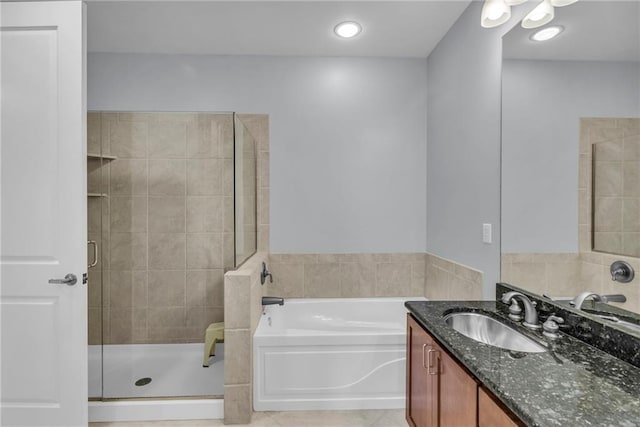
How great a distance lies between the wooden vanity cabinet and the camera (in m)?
0.93

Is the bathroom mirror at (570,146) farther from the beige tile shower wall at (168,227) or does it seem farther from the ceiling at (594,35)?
the beige tile shower wall at (168,227)

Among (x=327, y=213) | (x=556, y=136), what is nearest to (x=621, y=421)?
(x=556, y=136)

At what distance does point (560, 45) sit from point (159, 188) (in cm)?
284

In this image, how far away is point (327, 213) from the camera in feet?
9.21

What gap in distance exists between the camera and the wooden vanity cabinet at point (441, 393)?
93cm

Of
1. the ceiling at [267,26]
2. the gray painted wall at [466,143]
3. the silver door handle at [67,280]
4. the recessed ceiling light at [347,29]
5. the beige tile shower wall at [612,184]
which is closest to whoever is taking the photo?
the beige tile shower wall at [612,184]

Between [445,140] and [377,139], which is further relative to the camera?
[377,139]

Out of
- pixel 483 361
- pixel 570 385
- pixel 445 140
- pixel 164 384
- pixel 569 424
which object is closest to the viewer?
pixel 569 424

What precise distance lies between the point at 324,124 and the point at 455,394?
7.24 feet

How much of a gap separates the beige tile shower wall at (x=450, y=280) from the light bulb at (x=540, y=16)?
127 centimetres

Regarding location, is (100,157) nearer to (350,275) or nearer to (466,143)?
(350,275)

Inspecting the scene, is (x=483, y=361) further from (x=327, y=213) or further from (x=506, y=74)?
(x=327, y=213)

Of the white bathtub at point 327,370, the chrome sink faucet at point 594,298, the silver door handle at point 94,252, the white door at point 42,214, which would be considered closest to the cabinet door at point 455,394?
the chrome sink faucet at point 594,298

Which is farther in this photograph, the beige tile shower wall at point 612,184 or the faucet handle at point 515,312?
the faucet handle at point 515,312
